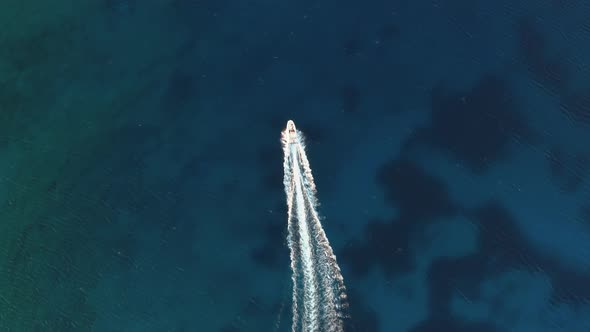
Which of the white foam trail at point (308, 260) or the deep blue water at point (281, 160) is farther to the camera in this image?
the deep blue water at point (281, 160)

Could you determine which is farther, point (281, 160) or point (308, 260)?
point (281, 160)

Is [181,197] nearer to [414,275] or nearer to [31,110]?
[31,110]

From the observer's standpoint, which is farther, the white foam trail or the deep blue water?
the deep blue water

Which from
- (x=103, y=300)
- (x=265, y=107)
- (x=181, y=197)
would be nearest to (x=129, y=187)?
(x=181, y=197)

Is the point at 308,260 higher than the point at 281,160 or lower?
lower
